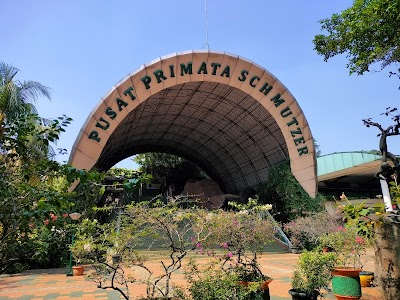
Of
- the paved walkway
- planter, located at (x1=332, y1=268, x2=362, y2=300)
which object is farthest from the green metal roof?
planter, located at (x1=332, y1=268, x2=362, y2=300)

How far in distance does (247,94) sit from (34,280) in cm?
1315

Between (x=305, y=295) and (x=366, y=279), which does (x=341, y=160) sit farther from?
(x=305, y=295)

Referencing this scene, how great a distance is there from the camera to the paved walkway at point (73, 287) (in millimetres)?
8195

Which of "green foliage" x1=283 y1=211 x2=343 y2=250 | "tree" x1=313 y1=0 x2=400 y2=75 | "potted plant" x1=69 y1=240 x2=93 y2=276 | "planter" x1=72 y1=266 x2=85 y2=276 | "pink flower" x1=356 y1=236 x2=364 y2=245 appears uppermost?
"tree" x1=313 y1=0 x2=400 y2=75

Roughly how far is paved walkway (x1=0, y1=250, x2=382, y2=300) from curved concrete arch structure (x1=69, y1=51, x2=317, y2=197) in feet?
17.9

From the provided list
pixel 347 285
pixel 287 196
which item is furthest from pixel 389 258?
pixel 287 196

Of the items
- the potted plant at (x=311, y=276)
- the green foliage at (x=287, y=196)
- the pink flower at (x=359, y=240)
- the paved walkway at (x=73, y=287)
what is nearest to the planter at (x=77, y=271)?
the paved walkway at (x=73, y=287)

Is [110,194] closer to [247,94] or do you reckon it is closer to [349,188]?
[247,94]

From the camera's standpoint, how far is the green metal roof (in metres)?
29.7

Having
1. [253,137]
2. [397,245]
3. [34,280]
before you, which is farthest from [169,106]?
[397,245]

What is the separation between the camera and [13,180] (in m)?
3.33

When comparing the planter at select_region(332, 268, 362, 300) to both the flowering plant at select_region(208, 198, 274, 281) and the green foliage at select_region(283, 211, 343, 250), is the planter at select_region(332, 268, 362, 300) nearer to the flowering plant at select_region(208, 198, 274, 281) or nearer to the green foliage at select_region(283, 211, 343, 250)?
the flowering plant at select_region(208, 198, 274, 281)

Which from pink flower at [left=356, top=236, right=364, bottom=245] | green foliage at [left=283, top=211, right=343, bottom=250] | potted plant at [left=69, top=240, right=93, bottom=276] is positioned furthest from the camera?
green foliage at [left=283, top=211, right=343, bottom=250]

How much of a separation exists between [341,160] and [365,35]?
794 inches
